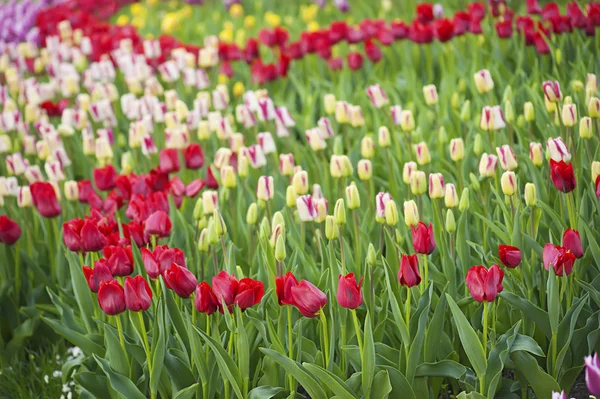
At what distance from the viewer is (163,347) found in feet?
7.81

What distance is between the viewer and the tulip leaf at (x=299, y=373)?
7.34 feet

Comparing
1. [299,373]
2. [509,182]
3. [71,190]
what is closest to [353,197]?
[509,182]

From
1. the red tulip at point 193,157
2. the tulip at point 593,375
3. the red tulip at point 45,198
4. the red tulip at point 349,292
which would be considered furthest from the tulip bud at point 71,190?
the tulip at point 593,375

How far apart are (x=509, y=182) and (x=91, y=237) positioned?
4.86 feet

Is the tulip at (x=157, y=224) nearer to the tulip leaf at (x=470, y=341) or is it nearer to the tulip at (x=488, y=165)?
the tulip leaf at (x=470, y=341)

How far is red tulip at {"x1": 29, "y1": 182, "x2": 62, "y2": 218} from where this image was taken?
3174mm

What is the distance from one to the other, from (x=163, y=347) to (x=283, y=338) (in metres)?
0.38

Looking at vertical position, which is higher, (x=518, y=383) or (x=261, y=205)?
(x=261, y=205)

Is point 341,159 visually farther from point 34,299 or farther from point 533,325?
point 34,299

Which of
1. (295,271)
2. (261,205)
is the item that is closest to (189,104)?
(261,205)

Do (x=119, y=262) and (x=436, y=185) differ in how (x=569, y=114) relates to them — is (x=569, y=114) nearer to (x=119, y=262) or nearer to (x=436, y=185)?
(x=436, y=185)

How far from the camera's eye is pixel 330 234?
254 centimetres

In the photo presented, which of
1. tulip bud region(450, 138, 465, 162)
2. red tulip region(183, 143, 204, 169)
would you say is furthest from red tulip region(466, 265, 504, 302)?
red tulip region(183, 143, 204, 169)

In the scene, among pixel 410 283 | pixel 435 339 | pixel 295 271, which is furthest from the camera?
pixel 295 271
